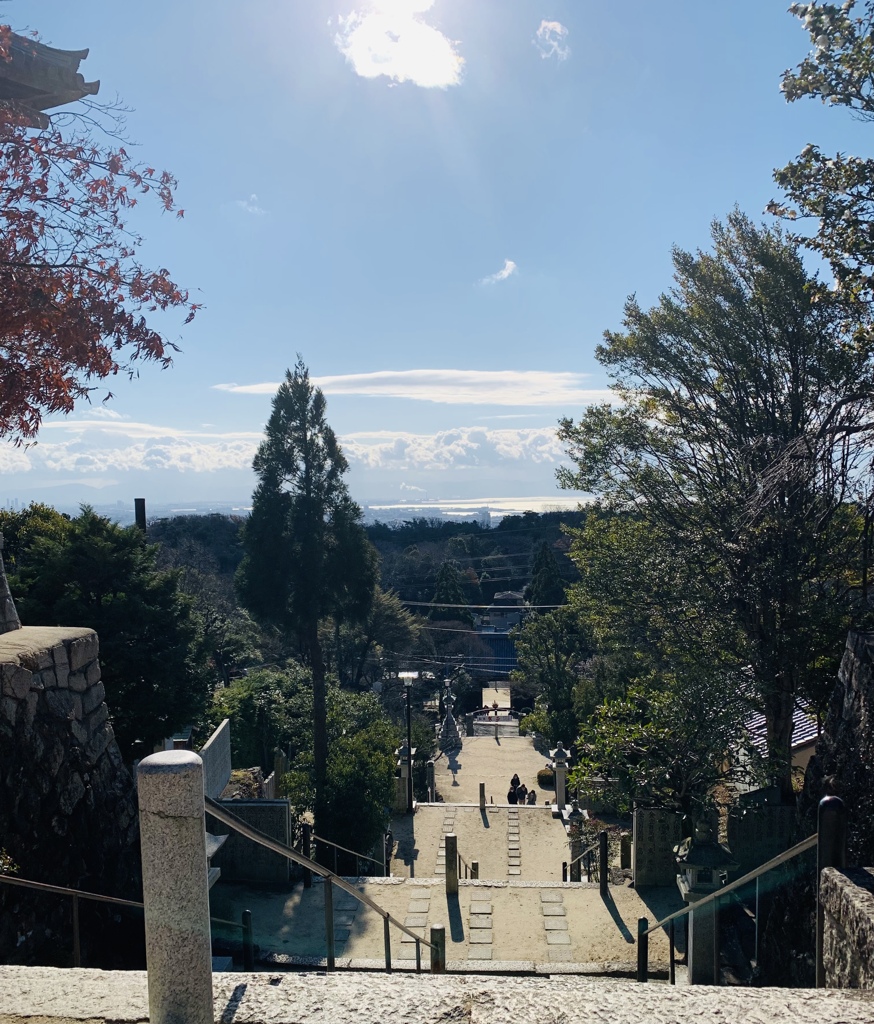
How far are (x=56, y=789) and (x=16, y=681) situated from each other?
829 millimetres

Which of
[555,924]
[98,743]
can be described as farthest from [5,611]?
[555,924]

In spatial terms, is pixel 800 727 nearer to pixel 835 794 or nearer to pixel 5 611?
pixel 835 794

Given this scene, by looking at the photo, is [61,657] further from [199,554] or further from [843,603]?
[199,554]

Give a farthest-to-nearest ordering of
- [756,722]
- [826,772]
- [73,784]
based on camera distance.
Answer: [756,722]
[826,772]
[73,784]

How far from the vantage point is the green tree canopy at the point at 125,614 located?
1028 centimetres

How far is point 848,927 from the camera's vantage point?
2939mm

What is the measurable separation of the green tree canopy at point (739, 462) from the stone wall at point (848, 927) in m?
5.87

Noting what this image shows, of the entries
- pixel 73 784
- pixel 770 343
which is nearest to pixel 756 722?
pixel 770 343

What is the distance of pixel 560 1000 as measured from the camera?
2393 mm

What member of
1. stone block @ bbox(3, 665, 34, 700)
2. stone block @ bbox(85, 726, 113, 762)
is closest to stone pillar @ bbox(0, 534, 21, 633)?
stone block @ bbox(85, 726, 113, 762)

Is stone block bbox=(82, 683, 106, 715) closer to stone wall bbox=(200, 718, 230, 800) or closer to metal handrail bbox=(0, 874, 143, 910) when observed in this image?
stone wall bbox=(200, 718, 230, 800)

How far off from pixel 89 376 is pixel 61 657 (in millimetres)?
2268

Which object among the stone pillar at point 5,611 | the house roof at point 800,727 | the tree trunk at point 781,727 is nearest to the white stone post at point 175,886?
the stone pillar at point 5,611

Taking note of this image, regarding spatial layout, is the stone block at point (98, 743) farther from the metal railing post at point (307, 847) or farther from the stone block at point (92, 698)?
the metal railing post at point (307, 847)
